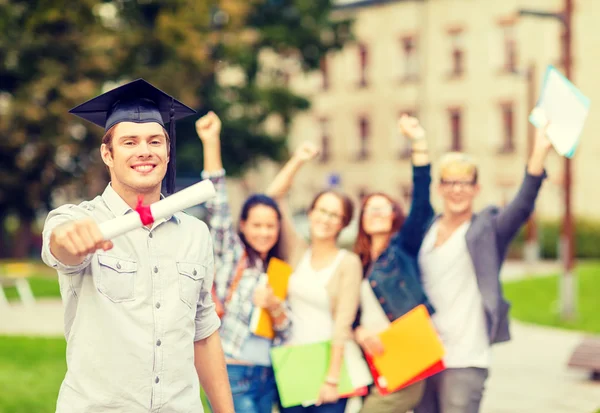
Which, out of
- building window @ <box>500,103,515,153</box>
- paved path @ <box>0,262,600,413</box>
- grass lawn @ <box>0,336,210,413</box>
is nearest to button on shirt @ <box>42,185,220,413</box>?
grass lawn @ <box>0,336,210,413</box>

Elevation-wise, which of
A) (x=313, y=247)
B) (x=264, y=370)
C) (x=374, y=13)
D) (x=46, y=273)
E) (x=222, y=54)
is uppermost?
(x=374, y=13)

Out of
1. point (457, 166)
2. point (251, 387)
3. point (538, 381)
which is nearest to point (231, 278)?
point (251, 387)

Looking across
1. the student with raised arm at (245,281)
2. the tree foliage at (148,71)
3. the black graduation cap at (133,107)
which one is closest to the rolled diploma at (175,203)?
the black graduation cap at (133,107)

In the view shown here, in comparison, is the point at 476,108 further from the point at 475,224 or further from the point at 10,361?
the point at 475,224

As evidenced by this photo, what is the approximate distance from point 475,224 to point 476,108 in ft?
132

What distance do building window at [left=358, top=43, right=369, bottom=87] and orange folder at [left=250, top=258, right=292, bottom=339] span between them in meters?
44.5

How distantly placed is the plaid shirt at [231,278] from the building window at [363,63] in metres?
44.4

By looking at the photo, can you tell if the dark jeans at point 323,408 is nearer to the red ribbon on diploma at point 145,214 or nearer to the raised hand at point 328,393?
the raised hand at point 328,393

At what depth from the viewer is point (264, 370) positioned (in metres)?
5.34

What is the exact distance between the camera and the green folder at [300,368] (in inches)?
208

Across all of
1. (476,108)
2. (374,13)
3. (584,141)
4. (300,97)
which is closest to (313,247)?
(300,97)

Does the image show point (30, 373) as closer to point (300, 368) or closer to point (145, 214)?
point (300, 368)

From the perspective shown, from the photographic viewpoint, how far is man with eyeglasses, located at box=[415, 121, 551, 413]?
5406 millimetres

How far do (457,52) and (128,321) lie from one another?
144ft
